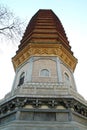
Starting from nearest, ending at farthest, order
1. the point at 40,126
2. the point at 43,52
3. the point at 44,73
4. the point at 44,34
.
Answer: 1. the point at 40,126
2. the point at 44,73
3. the point at 43,52
4. the point at 44,34

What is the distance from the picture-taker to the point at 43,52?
15930 millimetres

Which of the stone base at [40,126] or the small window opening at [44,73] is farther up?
the small window opening at [44,73]

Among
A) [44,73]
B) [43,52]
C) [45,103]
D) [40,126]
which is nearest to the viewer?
[40,126]

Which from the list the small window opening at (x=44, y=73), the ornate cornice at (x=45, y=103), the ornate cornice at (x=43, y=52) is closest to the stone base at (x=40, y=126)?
the ornate cornice at (x=45, y=103)

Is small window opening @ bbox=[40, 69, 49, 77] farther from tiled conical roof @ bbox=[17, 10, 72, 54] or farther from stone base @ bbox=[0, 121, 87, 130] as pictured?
stone base @ bbox=[0, 121, 87, 130]

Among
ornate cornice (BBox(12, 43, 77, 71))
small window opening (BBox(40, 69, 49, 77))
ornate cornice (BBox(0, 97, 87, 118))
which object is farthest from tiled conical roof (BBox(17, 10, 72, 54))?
ornate cornice (BBox(0, 97, 87, 118))

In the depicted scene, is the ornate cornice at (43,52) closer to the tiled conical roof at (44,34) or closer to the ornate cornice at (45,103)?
the tiled conical roof at (44,34)

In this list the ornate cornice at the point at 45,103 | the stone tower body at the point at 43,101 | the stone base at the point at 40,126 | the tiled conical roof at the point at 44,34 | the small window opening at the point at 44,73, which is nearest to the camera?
the stone base at the point at 40,126

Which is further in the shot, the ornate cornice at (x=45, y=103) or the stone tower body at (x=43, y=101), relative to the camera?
the ornate cornice at (x=45, y=103)

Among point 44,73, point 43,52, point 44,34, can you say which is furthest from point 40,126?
point 44,34

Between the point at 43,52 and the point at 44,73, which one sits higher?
the point at 43,52

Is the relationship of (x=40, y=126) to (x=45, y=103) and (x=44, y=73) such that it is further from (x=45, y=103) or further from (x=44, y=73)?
(x=44, y=73)

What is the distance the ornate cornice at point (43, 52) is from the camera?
15913 mm

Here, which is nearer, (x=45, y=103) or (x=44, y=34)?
(x=45, y=103)
